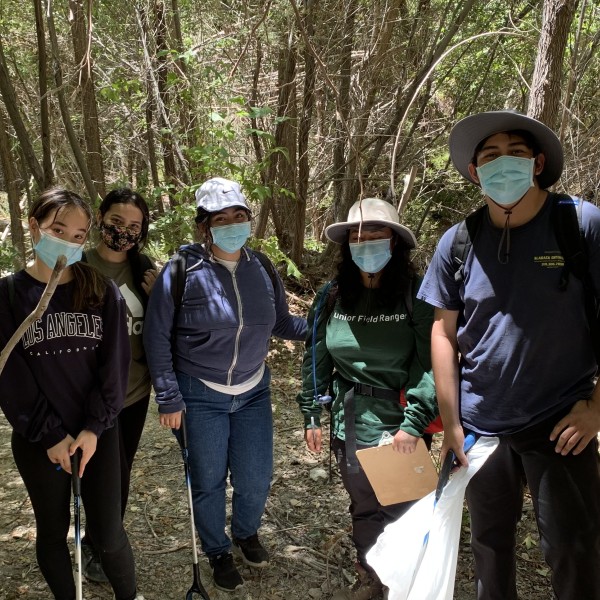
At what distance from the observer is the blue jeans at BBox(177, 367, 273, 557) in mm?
2922

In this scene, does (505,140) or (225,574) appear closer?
(505,140)

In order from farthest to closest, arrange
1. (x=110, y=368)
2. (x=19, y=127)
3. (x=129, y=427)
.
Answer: (x=19, y=127), (x=129, y=427), (x=110, y=368)

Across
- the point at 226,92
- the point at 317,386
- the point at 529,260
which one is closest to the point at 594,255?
the point at 529,260

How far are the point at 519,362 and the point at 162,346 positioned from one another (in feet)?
5.35

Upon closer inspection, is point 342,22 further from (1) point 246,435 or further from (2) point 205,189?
(1) point 246,435

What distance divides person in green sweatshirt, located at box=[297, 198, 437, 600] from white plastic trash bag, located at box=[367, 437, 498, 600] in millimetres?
315

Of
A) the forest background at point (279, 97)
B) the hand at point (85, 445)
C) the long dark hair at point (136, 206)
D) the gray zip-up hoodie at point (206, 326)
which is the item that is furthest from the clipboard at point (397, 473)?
the forest background at point (279, 97)

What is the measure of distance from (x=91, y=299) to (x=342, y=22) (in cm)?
573

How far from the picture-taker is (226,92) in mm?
5598

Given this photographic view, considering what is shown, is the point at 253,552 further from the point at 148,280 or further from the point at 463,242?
the point at 463,242

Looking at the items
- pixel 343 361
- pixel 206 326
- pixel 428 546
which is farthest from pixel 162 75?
pixel 428 546

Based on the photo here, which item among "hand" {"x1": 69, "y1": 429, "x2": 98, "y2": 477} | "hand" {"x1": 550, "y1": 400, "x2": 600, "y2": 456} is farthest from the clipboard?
"hand" {"x1": 69, "y1": 429, "x2": 98, "y2": 477}

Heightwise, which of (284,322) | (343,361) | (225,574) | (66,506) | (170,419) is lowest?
(225,574)

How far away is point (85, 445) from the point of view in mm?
2348
